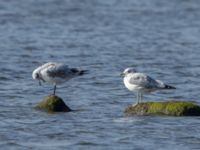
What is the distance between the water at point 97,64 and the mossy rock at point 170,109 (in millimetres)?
176

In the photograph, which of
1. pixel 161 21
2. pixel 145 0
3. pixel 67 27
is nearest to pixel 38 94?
pixel 67 27

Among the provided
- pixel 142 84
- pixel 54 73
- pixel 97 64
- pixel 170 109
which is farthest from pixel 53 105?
pixel 97 64

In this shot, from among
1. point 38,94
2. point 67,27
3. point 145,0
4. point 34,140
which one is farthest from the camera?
point 145,0

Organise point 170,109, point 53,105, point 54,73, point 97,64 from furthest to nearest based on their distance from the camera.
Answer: point 97,64
point 54,73
point 53,105
point 170,109

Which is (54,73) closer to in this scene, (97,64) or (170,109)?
(170,109)

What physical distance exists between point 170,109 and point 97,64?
30.5 feet

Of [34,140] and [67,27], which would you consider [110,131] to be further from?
[67,27]

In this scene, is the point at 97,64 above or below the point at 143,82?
above

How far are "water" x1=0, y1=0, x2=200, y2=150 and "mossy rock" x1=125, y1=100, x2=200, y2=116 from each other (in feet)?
0.58

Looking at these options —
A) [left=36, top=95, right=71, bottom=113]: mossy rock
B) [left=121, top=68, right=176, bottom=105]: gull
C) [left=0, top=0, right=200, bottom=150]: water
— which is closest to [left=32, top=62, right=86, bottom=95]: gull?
[left=0, top=0, right=200, bottom=150]: water

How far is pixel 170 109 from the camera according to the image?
18.2 metres

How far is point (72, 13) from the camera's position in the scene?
40562 millimetres

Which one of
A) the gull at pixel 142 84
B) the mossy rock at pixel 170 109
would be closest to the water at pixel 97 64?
the mossy rock at pixel 170 109

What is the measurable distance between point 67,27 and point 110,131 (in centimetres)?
1940
